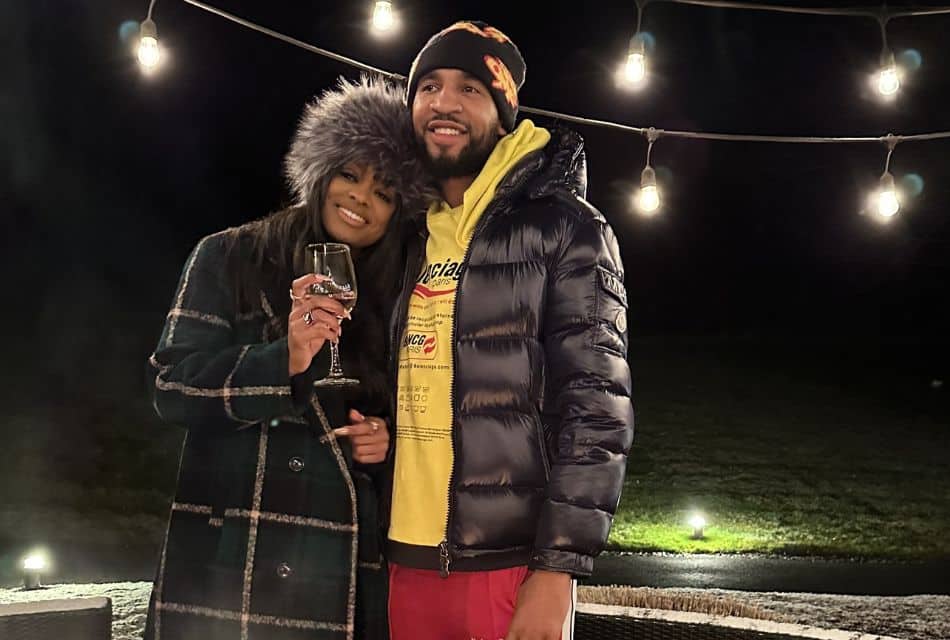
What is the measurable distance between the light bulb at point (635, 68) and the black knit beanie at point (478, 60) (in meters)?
3.19

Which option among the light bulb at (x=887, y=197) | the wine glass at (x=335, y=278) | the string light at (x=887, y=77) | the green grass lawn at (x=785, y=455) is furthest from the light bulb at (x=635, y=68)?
the green grass lawn at (x=785, y=455)

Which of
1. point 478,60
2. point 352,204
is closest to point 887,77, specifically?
point 478,60

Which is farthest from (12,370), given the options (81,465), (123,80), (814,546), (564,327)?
(564,327)

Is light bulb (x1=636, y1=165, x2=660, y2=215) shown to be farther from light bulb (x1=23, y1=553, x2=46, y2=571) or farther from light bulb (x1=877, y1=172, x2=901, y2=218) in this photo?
light bulb (x1=23, y1=553, x2=46, y2=571)

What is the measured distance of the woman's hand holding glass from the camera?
2309 millimetres

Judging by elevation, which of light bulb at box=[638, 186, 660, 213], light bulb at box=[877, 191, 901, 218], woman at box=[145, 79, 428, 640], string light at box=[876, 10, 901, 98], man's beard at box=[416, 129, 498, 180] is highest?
string light at box=[876, 10, 901, 98]

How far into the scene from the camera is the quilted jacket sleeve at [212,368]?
2350 millimetres

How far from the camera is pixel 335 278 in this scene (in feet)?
7.75

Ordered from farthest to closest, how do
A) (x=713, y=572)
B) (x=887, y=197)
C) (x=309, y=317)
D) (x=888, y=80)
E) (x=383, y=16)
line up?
(x=713, y=572) < (x=887, y=197) < (x=888, y=80) < (x=383, y=16) < (x=309, y=317)

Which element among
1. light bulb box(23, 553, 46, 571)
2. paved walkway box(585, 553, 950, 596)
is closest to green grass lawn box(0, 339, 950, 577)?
paved walkway box(585, 553, 950, 596)

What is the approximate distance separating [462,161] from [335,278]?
0.57 meters

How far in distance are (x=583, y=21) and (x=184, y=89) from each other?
8217 millimetres

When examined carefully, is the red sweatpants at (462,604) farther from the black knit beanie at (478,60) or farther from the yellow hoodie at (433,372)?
the black knit beanie at (478,60)

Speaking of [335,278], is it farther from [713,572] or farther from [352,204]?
[713,572]
